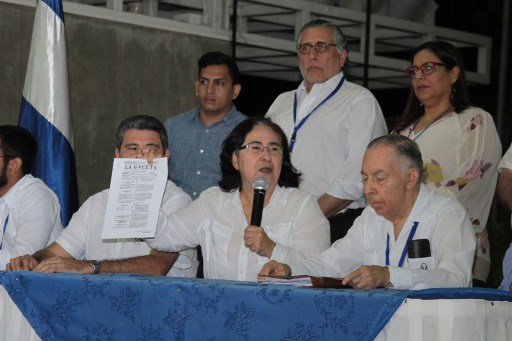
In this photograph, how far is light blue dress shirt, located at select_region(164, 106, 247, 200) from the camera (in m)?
5.68

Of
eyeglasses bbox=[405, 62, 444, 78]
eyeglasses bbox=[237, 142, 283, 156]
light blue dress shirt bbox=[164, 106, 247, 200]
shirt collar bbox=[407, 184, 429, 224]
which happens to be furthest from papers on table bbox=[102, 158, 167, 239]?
light blue dress shirt bbox=[164, 106, 247, 200]

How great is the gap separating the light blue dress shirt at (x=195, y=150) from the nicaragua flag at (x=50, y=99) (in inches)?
22.5

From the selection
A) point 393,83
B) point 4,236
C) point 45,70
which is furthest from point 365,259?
point 393,83

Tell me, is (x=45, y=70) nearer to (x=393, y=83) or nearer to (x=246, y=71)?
(x=246, y=71)

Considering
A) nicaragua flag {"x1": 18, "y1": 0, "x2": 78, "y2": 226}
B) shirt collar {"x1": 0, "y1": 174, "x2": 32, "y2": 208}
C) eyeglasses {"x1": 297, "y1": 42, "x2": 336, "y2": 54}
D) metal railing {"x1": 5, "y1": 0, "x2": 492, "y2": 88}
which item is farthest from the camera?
metal railing {"x1": 5, "y1": 0, "x2": 492, "y2": 88}

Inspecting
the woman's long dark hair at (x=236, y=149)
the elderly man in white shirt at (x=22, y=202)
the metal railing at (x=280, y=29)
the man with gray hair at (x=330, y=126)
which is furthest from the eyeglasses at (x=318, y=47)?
the metal railing at (x=280, y=29)

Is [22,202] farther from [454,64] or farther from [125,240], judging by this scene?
[454,64]

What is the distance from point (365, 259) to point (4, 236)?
1.83 m

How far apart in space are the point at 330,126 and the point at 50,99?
1.67 metres

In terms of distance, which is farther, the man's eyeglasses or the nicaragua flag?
the nicaragua flag

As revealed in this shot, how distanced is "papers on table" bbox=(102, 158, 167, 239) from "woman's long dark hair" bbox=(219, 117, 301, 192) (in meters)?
0.60

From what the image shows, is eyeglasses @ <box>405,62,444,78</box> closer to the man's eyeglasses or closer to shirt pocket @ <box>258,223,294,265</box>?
shirt pocket @ <box>258,223,294,265</box>

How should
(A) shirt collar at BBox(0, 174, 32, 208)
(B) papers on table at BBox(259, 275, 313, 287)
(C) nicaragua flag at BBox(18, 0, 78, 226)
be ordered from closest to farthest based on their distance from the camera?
(B) papers on table at BBox(259, 275, 313, 287) → (A) shirt collar at BBox(0, 174, 32, 208) → (C) nicaragua flag at BBox(18, 0, 78, 226)

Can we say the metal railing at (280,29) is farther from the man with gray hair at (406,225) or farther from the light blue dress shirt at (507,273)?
the light blue dress shirt at (507,273)
